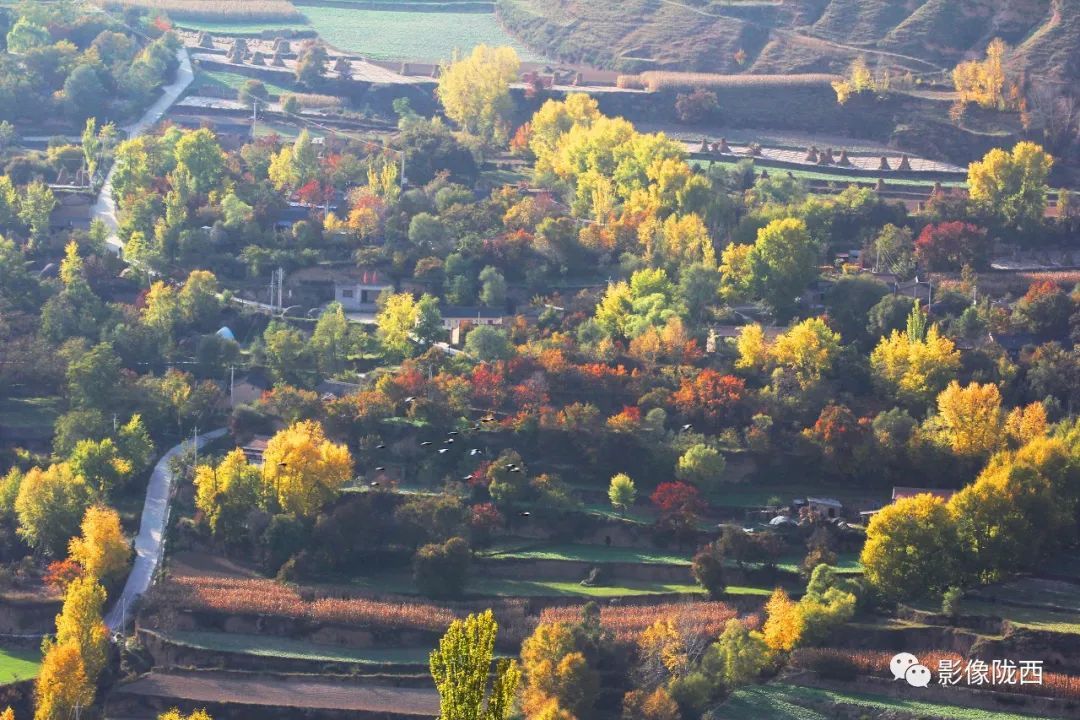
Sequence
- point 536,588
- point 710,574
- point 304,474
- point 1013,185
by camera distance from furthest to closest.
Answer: point 1013,185 → point 304,474 → point 536,588 → point 710,574

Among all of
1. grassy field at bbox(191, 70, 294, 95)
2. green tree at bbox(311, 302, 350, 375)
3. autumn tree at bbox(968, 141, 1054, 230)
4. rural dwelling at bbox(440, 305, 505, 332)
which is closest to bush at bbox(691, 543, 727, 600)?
green tree at bbox(311, 302, 350, 375)

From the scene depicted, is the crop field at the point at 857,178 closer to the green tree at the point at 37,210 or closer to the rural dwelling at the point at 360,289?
the rural dwelling at the point at 360,289

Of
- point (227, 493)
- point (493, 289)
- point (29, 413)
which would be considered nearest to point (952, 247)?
point (493, 289)

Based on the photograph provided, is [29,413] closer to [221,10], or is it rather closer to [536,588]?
[536,588]

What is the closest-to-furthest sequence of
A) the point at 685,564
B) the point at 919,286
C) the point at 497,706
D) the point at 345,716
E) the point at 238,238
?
the point at 497,706 → the point at 345,716 → the point at 685,564 → the point at 919,286 → the point at 238,238

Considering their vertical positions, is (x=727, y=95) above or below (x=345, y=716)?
above

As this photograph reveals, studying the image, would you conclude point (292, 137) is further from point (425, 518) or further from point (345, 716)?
point (345, 716)

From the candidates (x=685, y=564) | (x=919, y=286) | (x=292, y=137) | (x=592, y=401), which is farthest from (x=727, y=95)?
(x=685, y=564)

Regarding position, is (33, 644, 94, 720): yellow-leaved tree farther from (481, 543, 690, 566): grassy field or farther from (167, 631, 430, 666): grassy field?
(481, 543, 690, 566): grassy field
